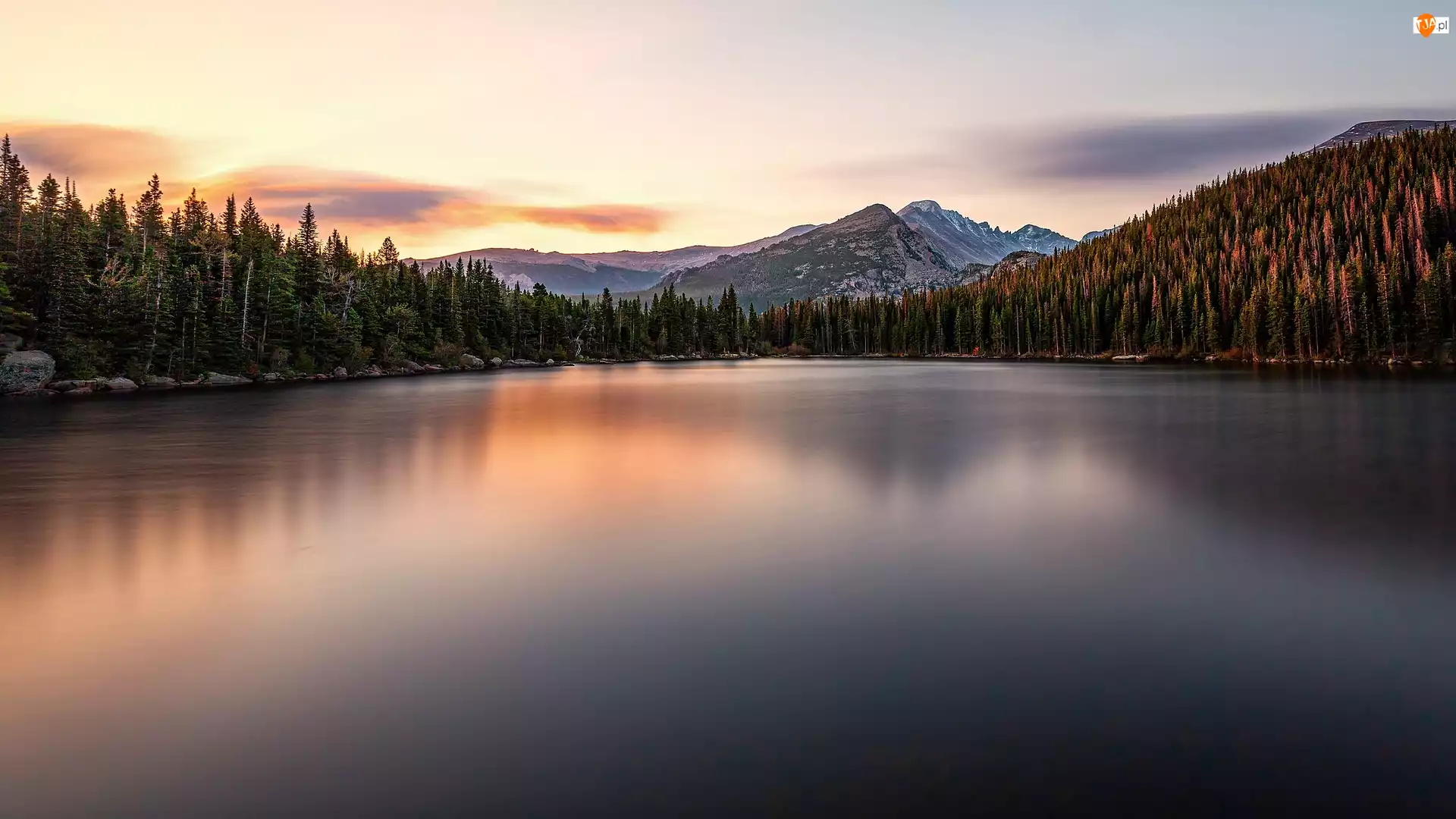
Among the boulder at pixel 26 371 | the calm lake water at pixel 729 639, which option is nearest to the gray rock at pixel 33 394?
the boulder at pixel 26 371

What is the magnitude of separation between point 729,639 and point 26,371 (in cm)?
6446

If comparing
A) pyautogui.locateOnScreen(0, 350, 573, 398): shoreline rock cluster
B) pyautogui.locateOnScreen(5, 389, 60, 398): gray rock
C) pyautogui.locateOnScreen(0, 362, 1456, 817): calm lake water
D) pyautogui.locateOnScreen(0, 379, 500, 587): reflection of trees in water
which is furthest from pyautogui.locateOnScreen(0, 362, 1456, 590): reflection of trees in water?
pyautogui.locateOnScreen(0, 350, 573, 398): shoreline rock cluster

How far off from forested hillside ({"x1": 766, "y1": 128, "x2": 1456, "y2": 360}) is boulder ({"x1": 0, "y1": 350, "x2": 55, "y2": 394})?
5662 inches

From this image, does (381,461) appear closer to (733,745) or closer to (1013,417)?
(733,745)

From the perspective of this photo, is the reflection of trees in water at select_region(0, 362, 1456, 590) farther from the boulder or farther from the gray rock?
the boulder

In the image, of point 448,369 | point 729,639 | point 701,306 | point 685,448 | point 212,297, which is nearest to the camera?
point 729,639

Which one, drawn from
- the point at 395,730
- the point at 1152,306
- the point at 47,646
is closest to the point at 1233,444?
the point at 395,730

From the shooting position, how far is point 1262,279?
124 meters

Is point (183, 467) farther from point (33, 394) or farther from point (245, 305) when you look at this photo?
point (245, 305)

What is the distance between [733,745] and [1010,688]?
2907 mm

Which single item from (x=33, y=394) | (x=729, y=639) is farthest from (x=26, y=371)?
(x=729, y=639)

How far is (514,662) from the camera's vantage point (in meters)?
8.09

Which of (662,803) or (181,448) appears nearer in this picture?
(662,803)

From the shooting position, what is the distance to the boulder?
50.2 m
